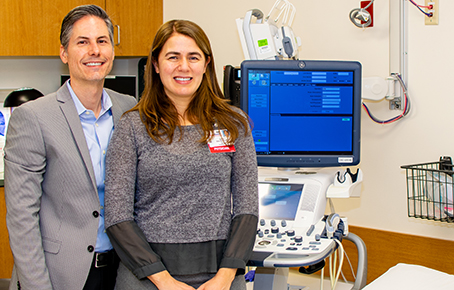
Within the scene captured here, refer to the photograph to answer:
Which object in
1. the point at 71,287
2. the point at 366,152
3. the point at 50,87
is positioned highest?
the point at 50,87

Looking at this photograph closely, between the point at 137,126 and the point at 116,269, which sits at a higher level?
the point at 137,126

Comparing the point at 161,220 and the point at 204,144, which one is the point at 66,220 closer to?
the point at 161,220

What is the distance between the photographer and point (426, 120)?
89.2 inches

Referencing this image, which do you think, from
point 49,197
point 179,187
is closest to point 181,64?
point 179,187

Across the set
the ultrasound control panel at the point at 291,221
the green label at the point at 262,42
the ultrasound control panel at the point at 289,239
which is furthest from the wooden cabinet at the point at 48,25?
the ultrasound control panel at the point at 289,239

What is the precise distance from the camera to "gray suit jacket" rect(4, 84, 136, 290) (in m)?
1.21

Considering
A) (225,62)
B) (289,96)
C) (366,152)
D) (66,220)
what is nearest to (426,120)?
(366,152)

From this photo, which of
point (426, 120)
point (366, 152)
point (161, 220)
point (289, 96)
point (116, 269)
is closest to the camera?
point (161, 220)

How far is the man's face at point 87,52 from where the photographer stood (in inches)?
51.8

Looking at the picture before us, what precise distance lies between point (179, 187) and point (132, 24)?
2.08 metres

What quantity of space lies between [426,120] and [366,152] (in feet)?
1.21

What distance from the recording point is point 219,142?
51.1 inches

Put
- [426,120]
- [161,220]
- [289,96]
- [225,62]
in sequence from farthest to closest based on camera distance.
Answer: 1. [225,62]
2. [426,120]
3. [289,96]
4. [161,220]

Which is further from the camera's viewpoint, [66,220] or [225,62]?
[225,62]
